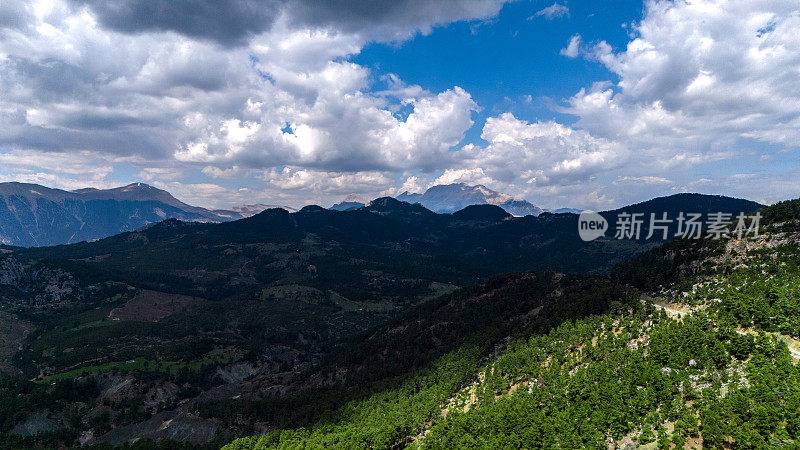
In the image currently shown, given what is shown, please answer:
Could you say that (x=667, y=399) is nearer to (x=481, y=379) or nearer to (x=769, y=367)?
(x=769, y=367)

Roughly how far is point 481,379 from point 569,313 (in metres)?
41.6

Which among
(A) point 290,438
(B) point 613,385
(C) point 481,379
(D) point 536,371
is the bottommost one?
(A) point 290,438

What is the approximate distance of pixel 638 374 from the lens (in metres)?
79.4

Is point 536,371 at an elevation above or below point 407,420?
above

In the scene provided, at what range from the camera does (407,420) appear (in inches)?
4323

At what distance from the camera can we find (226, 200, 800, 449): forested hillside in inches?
2491

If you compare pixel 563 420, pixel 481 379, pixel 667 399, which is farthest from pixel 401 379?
pixel 667 399

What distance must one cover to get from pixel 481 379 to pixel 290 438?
7468 centimetres

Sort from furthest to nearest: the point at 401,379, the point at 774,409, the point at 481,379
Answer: the point at 401,379, the point at 481,379, the point at 774,409

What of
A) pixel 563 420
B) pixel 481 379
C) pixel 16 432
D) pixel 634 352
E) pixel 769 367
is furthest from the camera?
pixel 16 432

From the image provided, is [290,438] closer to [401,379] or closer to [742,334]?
[401,379]

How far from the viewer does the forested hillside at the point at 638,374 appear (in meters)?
63.3

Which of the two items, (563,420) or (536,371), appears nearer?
(563,420)

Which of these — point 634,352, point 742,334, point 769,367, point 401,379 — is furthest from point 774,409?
point 401,379
